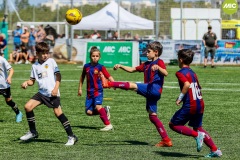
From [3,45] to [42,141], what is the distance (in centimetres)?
2618

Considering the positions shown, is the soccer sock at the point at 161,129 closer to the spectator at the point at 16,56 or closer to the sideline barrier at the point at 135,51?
the sideline barrier at the point at 135,51

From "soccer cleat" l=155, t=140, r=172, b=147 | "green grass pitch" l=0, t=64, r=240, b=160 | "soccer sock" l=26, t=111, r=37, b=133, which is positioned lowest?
"green grass pitch" l=0, t=64, r=240, b=160

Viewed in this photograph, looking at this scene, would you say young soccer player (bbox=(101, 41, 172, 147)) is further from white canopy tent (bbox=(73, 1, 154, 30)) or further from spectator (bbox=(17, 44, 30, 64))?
white canopy tent (bbox=(73, 1, 154, 30))

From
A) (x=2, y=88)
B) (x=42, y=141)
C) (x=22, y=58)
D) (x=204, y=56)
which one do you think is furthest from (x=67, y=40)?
(x=42, y=141)

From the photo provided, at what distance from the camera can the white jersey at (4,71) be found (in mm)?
14297

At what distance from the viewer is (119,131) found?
1317cm

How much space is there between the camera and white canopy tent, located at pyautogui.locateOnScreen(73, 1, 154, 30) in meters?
42.4

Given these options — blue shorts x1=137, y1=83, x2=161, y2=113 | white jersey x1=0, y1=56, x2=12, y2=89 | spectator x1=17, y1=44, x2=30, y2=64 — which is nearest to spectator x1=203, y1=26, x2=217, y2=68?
spectator x1=17, y1=44, x2=30, y2=64

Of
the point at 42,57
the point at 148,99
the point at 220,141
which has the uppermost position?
the point at 42,57

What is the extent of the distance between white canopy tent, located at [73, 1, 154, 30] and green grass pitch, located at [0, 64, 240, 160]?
68.2ft

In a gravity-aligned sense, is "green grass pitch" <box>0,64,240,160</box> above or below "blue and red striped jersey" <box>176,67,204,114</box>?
below

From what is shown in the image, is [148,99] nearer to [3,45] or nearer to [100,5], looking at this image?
[3,45]

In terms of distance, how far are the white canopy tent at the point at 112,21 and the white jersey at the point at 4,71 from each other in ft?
91.2

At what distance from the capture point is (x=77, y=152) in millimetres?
10680
